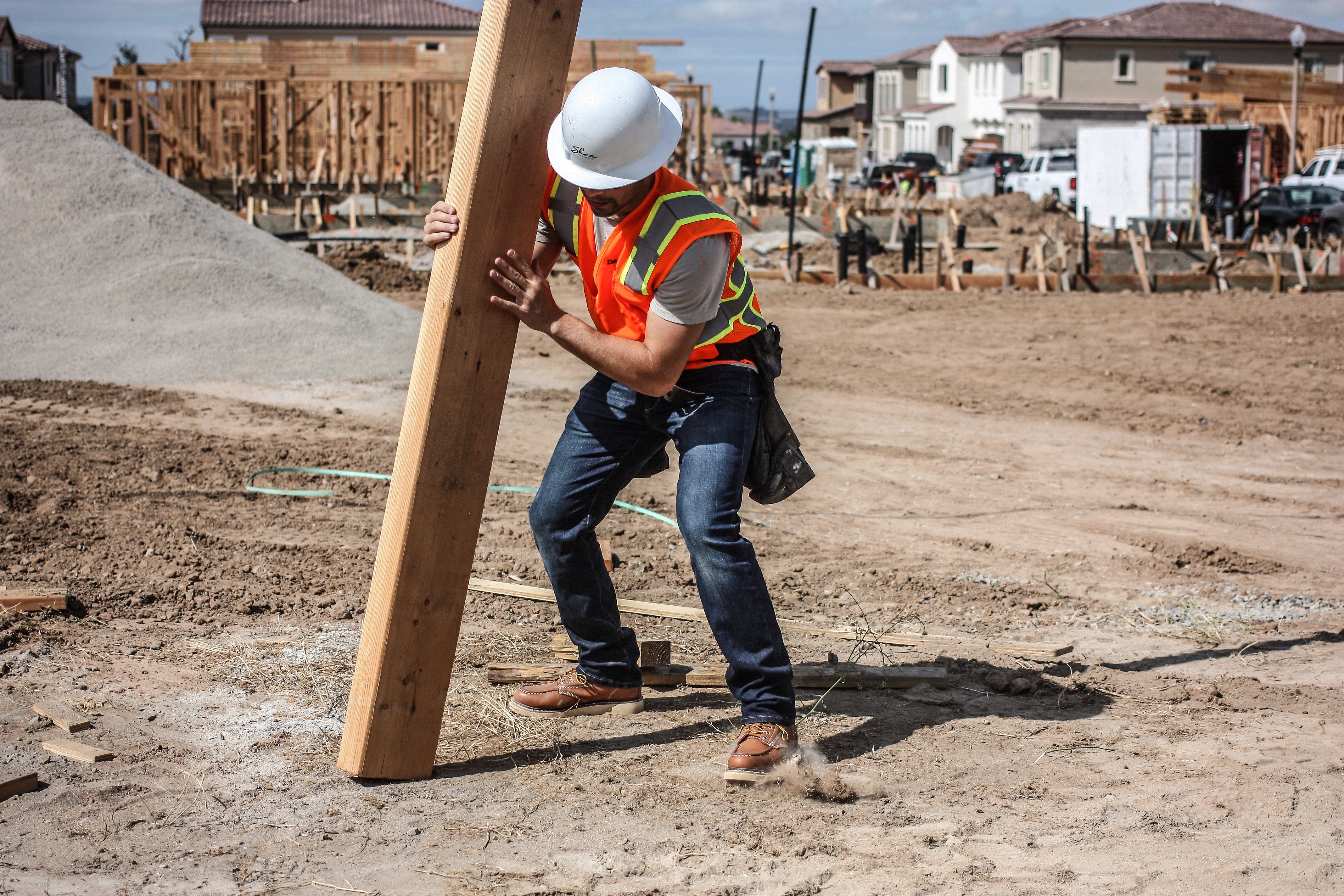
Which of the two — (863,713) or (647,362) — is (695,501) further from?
(863,713)

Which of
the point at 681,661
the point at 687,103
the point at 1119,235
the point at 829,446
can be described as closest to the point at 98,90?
the point at 687,103

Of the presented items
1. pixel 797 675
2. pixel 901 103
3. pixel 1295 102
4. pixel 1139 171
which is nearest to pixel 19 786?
pixel 797 675

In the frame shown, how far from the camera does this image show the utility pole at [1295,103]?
2941 centimetres

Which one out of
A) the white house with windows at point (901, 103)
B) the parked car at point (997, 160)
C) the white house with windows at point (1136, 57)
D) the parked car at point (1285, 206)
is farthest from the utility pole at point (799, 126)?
the white house with windows at point (901, 103)

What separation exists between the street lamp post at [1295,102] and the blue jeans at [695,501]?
30.6m

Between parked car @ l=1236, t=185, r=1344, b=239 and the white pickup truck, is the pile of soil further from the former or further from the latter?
the white pickup truck

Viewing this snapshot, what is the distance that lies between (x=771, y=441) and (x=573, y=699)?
3.70 feet

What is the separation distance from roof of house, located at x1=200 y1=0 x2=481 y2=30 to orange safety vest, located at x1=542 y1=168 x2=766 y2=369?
59209 millimetres

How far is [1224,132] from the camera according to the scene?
31500 mm

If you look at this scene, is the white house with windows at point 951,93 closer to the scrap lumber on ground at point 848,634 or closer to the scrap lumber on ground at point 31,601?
the scrap lumber on ground at point 848,634

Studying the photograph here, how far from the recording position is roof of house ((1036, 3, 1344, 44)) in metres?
57.7

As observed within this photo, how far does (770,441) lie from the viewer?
3.58m

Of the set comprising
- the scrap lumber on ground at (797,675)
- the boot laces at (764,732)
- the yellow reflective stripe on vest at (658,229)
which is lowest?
the scrap lumber on ground at (797,675)

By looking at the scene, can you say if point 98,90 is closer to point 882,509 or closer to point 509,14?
point 882,509
